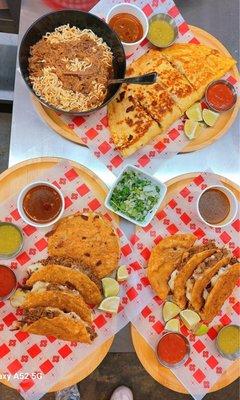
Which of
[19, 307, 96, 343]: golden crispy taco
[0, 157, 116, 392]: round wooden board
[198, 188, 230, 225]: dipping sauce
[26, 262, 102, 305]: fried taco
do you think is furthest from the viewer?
[198, 188, 230, 225]: dipping sauce

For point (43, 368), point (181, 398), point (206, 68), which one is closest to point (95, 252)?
point (43, 368)

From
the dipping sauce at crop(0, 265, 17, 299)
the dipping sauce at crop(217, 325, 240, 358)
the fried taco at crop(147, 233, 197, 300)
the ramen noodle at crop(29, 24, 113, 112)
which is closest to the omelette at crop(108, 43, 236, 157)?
the ramen noodle at crop(29, 24, 113, 112)

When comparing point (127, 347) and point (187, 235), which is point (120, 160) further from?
point (127, 347)

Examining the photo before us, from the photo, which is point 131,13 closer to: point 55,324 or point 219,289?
point 219,289

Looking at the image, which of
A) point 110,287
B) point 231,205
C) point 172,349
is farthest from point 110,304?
point 231,205

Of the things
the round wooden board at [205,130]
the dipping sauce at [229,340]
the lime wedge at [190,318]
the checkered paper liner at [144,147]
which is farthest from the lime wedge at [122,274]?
the round wooden board at [205,130]

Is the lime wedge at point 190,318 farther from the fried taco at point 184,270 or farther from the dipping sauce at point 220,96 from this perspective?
the dipping sauce at point 220,96

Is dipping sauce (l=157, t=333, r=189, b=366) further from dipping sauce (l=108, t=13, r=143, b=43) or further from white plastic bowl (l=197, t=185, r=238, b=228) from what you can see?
dipping sauce (l=108, t=13, r=143, b=43)
